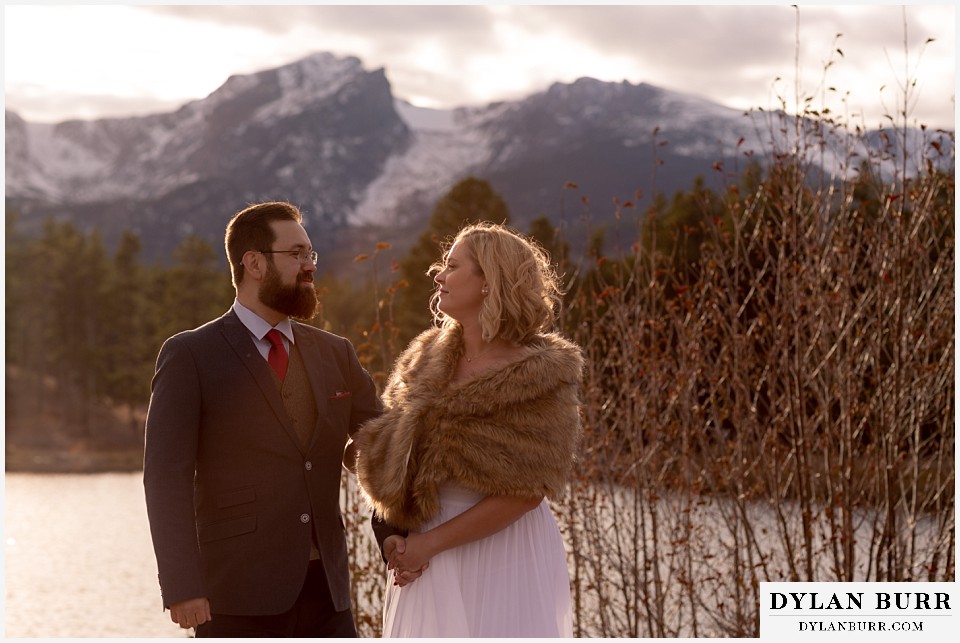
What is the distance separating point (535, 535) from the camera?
107 inches

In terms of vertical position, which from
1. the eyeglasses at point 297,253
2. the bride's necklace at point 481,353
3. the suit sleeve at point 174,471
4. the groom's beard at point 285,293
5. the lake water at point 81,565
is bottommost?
the lake water at point 81,565

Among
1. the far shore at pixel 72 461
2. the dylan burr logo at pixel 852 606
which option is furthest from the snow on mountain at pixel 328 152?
the dylan burr logo at pixel 852 606

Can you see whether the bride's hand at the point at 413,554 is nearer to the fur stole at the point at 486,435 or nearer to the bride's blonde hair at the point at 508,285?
the fur stole at the point at 486,435

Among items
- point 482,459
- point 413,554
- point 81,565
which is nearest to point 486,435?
point 482,459

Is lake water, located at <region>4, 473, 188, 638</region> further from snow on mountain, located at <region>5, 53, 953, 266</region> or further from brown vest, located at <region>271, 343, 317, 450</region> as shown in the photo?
snow on mountain, located at <region>5, 53, 953, 266</region>

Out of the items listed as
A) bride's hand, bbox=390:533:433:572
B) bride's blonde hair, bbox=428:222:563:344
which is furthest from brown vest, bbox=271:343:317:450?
bride's blonde hair, bbox=428:222:563:344

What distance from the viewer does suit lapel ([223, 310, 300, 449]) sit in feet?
8.87

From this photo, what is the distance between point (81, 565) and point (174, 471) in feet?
45.8

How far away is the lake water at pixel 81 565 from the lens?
11000mm

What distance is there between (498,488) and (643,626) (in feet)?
9.59

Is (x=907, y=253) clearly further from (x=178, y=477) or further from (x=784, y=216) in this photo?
(x=178, y=477)

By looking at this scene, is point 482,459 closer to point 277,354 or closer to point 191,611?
point 277,354

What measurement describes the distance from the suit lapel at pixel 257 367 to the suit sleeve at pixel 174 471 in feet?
0.42

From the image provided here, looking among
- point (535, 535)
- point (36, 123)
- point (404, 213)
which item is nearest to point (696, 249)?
point (535, 535)
